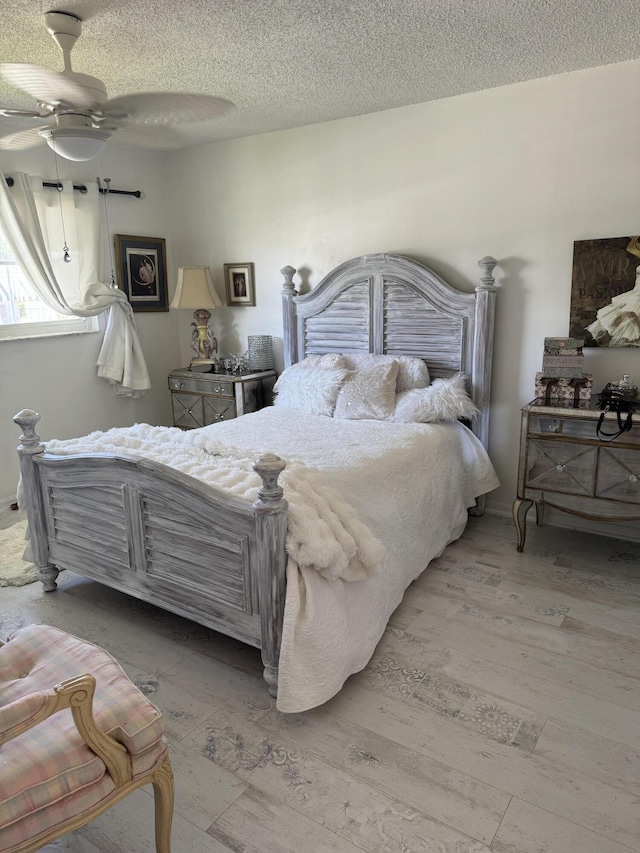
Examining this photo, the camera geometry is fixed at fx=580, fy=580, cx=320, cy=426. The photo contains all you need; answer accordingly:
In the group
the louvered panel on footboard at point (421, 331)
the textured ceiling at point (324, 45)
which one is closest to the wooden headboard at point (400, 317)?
the louvered panel on footboard at point (421, 331)

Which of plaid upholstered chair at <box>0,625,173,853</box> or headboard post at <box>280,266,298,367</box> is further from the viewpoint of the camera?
headboard post at <box>280,266,298,367</box>

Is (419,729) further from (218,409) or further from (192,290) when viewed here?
(192,290)

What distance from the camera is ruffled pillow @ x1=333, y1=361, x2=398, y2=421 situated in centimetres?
354

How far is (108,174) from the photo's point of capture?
4.55 meters

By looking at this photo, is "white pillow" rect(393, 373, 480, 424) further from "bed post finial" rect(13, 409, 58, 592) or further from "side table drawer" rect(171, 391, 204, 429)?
"bed post finial" rect(13, 409, 58, 592)

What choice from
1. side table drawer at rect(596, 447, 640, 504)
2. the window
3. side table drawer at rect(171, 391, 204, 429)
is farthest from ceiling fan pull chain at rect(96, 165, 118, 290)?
side table drawer at rect(596, 447, 640, 504)

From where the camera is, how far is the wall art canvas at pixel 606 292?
10.4 feet

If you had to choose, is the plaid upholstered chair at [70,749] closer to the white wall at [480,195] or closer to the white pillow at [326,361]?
the white pillow at [326,361]

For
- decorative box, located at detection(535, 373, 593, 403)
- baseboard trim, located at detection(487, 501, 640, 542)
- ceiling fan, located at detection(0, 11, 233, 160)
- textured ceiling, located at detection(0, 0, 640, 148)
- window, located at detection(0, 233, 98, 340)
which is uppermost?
textured ceiling, located at detection(0, 0, 640, 148)

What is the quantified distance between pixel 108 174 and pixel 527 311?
132 inches

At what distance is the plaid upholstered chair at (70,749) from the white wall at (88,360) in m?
2.95

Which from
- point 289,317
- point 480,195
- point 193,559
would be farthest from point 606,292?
point 193,559

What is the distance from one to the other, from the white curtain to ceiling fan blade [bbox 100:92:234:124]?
1611mm

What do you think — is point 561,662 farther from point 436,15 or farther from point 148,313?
point 148,313
